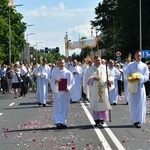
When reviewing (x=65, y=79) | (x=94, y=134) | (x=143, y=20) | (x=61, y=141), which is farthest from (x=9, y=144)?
(x=143, y=20)

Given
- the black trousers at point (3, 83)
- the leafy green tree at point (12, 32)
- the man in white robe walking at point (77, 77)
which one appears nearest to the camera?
the man in white robe walking at point (77, 77)

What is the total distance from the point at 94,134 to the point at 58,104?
186cm

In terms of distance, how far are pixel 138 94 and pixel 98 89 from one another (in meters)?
1.07

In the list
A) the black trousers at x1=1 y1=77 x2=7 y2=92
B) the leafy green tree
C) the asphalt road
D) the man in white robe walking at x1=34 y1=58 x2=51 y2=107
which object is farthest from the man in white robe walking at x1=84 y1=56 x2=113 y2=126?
the leafy green tree

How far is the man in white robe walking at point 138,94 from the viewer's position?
520 inches

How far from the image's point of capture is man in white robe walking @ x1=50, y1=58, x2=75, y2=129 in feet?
43.2

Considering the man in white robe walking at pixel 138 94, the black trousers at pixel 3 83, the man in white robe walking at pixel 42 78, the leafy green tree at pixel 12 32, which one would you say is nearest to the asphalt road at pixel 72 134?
the man in white robe walking at pixel 138 94

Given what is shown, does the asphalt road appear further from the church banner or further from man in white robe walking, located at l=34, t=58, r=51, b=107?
the church banner

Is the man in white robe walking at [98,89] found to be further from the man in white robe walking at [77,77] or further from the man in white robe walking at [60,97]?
the man in white robe walking at [77,77]

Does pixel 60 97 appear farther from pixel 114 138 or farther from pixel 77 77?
pixel 77 77

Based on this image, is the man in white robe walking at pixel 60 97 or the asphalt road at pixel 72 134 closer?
the asphalt road at pixel 72 134

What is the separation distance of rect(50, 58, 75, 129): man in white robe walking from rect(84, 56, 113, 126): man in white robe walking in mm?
565

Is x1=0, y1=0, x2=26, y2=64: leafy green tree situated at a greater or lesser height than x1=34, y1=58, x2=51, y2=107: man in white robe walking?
greater

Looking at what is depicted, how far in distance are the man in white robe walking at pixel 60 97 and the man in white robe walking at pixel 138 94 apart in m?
1.66
